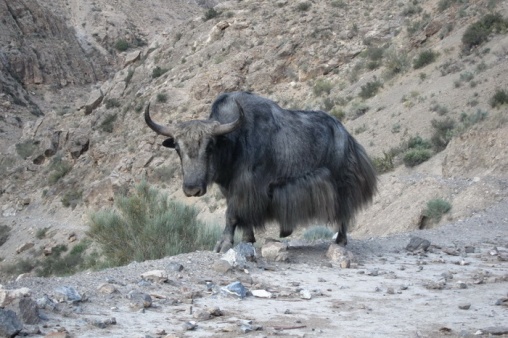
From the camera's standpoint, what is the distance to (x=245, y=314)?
20.3 ft

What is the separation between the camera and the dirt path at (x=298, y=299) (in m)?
5.59

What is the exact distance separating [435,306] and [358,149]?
4.02 m

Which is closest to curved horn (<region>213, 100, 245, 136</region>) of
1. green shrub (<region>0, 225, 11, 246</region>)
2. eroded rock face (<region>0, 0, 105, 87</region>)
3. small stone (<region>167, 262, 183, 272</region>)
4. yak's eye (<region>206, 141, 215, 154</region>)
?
yak's eye (<region>206, 141, 215, 154</region>)

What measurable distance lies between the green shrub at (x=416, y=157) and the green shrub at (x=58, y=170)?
83.5 ft

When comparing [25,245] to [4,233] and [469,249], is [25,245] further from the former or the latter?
[469,249]

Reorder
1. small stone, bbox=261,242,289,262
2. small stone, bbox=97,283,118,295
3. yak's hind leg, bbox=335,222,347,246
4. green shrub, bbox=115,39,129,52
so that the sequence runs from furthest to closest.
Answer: green shrub, bbox=115,39,129,52, yak's hind leg, bbox=335,222,347,246, small stone, bbox=261,242,289,262, small stone, bbox=97,283,118,295

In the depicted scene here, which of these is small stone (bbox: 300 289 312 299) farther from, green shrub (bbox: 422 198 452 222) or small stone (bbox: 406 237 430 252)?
green shrub (bbox: 422 198 452 222)

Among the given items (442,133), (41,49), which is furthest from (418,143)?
(41,49)

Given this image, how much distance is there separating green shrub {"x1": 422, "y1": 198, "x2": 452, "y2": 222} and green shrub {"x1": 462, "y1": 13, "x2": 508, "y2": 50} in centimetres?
1607

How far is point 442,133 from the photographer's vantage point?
22.4m

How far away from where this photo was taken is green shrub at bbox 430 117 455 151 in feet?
71.2

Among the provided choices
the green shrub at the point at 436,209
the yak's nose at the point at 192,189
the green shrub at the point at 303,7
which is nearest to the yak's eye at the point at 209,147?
the yak's nose at the point at 192,189

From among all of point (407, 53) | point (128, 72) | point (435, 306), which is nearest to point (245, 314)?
point (435, 306)

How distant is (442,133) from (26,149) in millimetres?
32404
